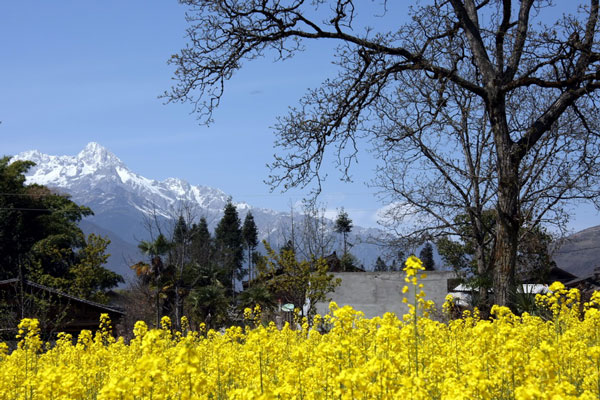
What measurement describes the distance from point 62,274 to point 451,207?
37470mm

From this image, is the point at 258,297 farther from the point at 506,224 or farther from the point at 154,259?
the point at 506,224

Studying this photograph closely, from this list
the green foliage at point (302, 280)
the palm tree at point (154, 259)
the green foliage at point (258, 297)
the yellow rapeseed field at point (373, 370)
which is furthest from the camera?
the palm tree at point (154, 259)

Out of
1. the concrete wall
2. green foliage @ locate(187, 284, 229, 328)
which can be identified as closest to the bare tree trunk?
the concrete wall

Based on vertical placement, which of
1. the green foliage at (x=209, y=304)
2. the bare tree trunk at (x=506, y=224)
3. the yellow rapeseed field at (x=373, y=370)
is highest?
the bare tree trunk at (x=506, y=224)

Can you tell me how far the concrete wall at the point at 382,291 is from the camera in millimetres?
23453

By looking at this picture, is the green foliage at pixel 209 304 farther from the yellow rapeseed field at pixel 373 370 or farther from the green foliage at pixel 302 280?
the yellow rapeseed field at pixel 373 370

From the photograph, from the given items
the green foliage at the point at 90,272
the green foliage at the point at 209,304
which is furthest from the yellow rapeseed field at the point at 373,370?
the green foliage at the point at 90,272

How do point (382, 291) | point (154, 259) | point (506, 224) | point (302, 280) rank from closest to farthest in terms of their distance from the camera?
point (506, 224) → point (382, 291) → point (302, 280) → point (154, 259)

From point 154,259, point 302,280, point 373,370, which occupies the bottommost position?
point 373,370

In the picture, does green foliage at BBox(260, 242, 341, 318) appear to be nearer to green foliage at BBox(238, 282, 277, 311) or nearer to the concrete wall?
green foliage at BBox(238, 282, 277, 311)

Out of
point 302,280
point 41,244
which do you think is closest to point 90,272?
point 41,244

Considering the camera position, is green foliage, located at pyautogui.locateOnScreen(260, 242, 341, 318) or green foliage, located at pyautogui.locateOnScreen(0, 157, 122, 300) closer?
green foliage, located at pyautogui.locateOnScreen(260, 242, 341, 318)

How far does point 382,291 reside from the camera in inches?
964

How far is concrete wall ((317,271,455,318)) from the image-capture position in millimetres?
23453
